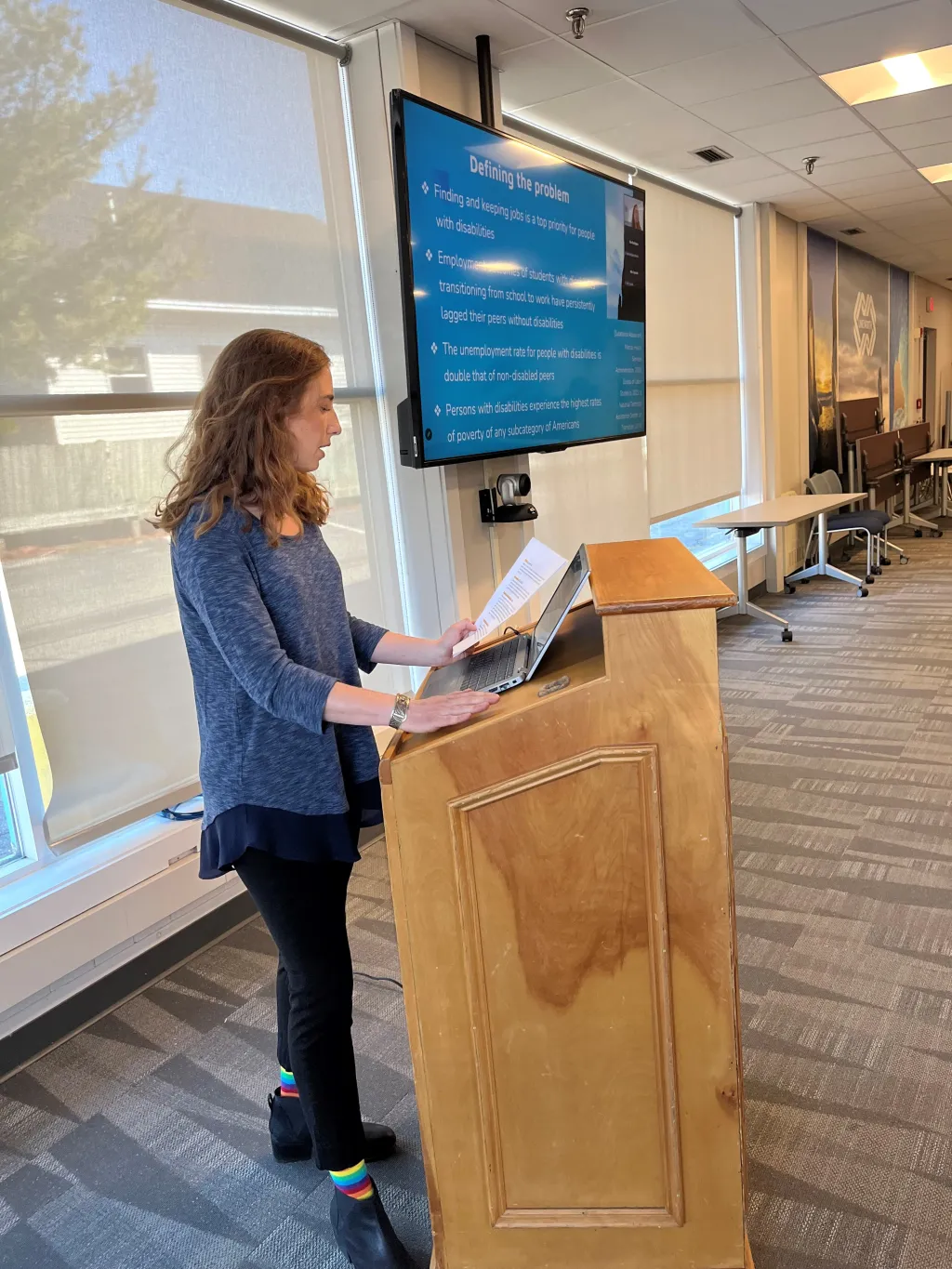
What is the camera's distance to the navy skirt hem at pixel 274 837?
55.8 inches

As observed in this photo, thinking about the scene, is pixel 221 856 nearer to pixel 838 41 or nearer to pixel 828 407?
pixel 838 41

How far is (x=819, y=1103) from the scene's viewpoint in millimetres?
1869

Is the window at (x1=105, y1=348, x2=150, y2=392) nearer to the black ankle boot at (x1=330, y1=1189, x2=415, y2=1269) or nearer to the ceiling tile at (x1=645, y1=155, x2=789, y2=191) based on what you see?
the black ankle boot at (x1=330, y1=1189, x2=415, y2=1269)

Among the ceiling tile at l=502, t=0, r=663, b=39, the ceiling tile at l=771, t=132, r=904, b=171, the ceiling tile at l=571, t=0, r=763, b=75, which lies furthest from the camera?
the ceiling tile at l=771, t=132, r=904, b=171

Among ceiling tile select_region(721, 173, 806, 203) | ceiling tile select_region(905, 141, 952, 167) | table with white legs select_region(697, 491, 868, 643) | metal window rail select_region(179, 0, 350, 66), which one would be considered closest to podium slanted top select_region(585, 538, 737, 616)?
metal window rail select_region(179, 0, 350, 66)

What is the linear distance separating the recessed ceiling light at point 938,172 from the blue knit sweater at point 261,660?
19.1 ft

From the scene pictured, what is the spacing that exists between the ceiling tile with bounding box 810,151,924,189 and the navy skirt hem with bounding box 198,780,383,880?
544cm

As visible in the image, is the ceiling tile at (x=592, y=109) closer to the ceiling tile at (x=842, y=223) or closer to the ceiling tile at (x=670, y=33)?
the ceiling tile at (x=670, y=33)

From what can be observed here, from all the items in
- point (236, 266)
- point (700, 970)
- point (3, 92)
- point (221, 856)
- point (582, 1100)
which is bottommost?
point (582, 1100)

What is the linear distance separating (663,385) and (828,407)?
10.5 ft

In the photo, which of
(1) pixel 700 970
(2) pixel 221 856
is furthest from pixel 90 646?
(1) pixel 700 970

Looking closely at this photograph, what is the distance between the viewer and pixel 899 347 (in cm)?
1033

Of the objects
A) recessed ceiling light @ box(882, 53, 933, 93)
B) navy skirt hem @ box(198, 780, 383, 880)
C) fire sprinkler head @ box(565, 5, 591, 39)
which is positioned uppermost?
recessed ceiling light @ box(882, 53, 933, 93)

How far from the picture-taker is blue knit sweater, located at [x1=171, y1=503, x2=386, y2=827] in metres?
1.33
